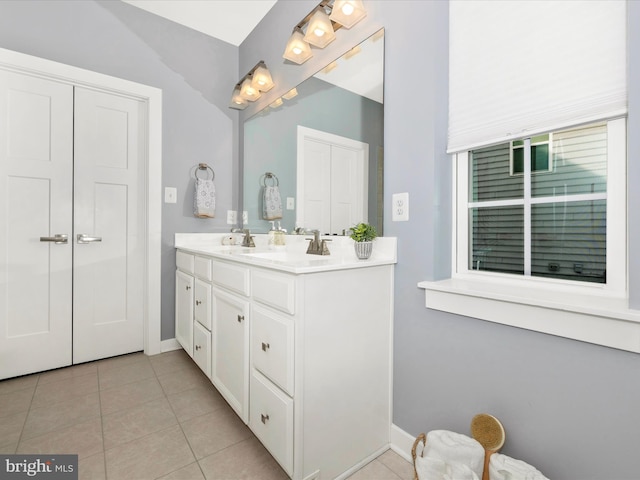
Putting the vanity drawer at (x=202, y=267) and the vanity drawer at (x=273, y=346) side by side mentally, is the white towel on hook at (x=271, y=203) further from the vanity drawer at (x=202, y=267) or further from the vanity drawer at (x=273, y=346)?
the vanity drawer at (x=273, y=346)

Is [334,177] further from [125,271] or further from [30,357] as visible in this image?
[30,357]

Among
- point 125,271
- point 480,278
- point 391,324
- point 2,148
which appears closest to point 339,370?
point 391,324

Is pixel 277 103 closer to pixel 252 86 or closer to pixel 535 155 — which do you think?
pixel 252 86

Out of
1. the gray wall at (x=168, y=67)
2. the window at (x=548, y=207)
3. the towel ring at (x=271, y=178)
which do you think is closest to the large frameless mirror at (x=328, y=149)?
the towel ring at (x=271, y=178)

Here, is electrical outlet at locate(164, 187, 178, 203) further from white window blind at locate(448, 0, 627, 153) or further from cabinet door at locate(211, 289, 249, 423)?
white window blind at locate(448, 0, 627, 153)

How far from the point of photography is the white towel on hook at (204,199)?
8.51ft

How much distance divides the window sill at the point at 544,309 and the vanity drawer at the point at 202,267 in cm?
122

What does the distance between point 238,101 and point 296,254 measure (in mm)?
1524

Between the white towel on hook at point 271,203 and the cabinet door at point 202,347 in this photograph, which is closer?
the cabinet door at point 202,347

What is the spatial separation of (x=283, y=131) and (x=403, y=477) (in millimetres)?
2083

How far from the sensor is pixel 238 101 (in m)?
2.65

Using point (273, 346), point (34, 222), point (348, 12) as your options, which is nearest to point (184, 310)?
point (34, 222)

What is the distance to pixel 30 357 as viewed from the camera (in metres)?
2.12

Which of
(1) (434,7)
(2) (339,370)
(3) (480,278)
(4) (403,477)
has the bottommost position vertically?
(4) (403,477)
